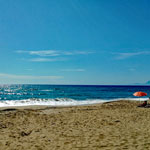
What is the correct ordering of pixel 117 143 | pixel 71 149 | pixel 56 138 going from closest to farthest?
pixel 71 149 → pixel 117 143 → pixel 56 138

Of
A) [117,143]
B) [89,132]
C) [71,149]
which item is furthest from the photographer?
[89,132]

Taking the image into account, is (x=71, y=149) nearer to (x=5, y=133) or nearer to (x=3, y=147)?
(x=3, y=147)

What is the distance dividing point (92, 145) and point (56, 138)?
5.80ft

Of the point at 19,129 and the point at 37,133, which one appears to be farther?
the point at 19,129

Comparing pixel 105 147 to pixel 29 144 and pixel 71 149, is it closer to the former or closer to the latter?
pixel 71 149

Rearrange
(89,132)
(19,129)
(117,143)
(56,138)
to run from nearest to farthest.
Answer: (117,143), (56,138), (89,132), (19,129)

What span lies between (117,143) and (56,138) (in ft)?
8.47

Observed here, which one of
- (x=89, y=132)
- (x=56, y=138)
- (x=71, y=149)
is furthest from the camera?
(x=89, y=132)

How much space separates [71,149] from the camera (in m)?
5.86

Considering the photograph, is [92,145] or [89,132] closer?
[92,145]

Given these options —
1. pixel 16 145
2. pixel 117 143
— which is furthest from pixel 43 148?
pixel 117 143

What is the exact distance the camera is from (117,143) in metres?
6.31

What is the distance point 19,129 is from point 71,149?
408cm

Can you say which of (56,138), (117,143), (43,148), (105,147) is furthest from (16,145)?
(117,143)
